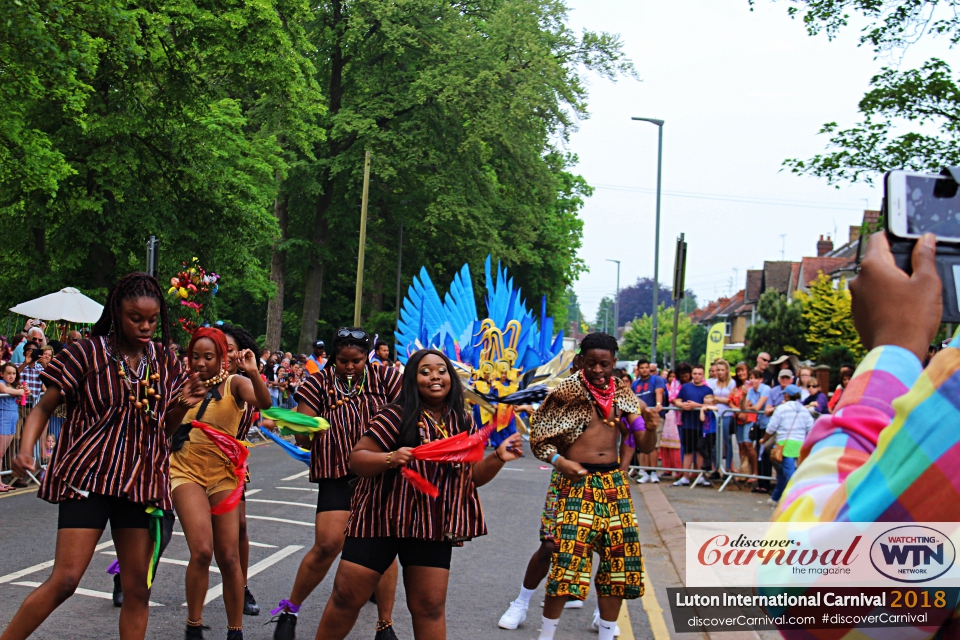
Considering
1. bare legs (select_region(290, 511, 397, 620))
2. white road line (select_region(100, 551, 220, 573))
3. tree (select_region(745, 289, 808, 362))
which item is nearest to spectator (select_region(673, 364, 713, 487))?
white road line (select_region(100, 551, 220, 573))

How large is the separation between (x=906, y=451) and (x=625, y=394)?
4.90m

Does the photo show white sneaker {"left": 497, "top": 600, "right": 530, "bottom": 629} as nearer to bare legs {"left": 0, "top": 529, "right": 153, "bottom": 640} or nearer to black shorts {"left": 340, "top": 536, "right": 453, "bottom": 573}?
black shorts {"left": 340, "top": 536, "right": 453, "bottom": 573}

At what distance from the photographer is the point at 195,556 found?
5410mm

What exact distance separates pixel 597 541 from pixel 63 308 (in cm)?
1373

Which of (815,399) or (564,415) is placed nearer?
(564,415)

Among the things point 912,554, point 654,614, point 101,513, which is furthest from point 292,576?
point 912,554

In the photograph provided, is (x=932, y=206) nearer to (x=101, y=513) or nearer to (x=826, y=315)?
(x=101, y=513)

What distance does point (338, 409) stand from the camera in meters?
6.02

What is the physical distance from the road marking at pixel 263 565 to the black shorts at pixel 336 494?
4.49 feet

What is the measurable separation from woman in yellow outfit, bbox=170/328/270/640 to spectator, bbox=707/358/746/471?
1035cm

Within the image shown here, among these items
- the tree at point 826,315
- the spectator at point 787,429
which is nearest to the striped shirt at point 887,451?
the spectator at point 787,429

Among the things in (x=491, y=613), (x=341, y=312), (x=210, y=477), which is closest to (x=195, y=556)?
(x=210, y=477)

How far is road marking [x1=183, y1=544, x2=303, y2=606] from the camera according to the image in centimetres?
683

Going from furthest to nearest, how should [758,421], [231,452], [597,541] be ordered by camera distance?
[758,421]
[231,452]
[597,541]
